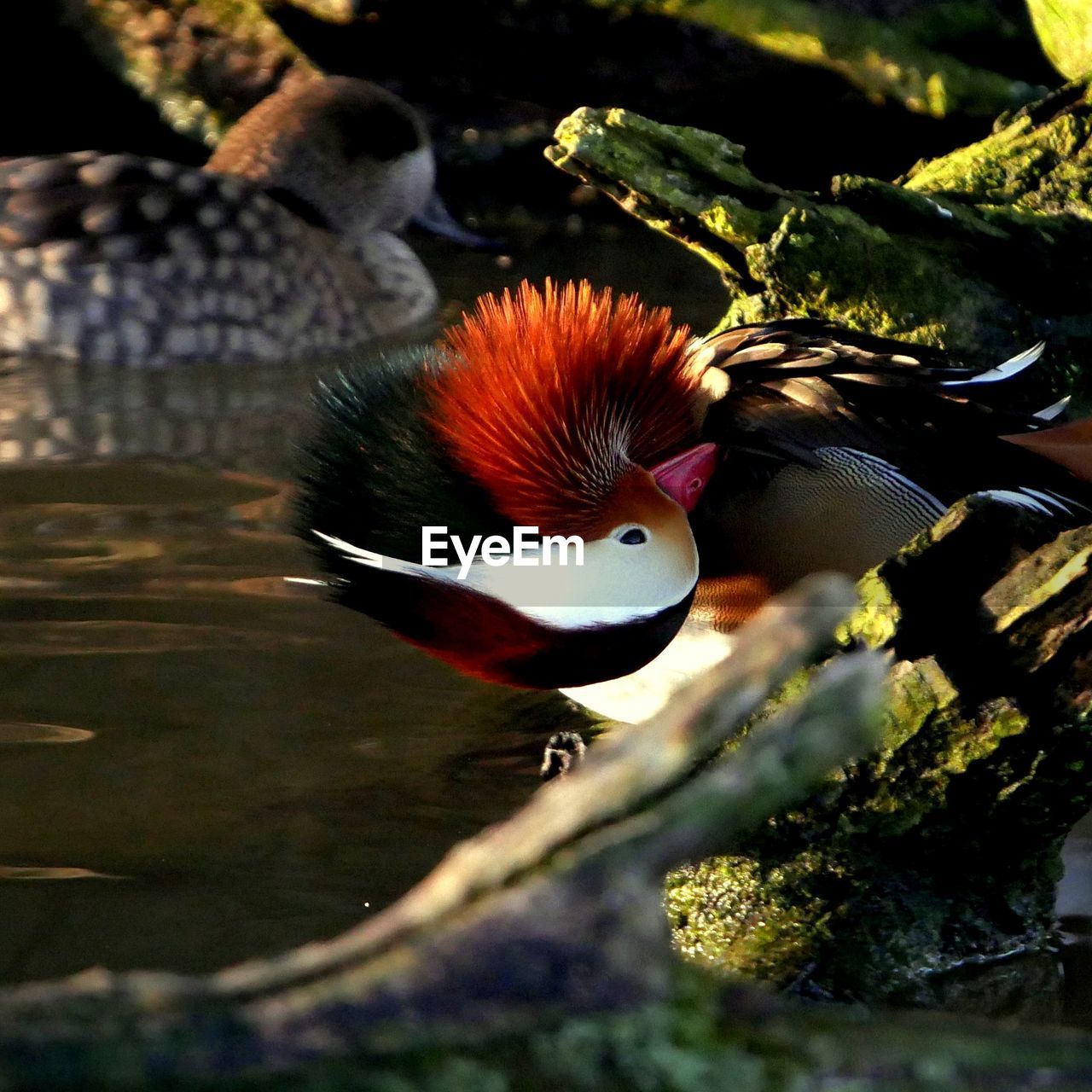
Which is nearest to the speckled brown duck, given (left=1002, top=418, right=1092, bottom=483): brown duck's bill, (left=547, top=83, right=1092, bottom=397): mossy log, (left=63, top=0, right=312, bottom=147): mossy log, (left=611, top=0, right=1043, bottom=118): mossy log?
(left=63, top=0, right=312, bottom=147): mossy log

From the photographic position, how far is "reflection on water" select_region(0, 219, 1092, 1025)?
2.23m

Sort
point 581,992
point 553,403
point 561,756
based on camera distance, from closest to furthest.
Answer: point 581,992
point 553,403
point 561,756

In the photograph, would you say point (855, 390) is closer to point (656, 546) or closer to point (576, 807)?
point (656, 546)

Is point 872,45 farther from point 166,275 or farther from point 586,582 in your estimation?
point 586,582

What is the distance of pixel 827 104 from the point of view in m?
7.45

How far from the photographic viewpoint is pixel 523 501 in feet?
7.52

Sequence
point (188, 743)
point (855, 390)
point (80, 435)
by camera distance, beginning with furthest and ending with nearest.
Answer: point (80, 435) → point (188, 743) → point (855, 390)

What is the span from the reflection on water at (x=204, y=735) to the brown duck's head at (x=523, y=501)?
0.85 ft

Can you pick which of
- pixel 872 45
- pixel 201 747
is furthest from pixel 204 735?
pixel 872 45

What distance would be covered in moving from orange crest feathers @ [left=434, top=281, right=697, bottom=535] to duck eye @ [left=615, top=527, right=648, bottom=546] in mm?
41

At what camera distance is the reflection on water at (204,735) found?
2227mm

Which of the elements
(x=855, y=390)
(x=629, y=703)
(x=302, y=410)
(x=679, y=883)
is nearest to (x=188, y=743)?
(x=629, y=703)

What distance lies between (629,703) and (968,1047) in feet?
5.51

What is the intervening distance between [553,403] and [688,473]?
0.26m
